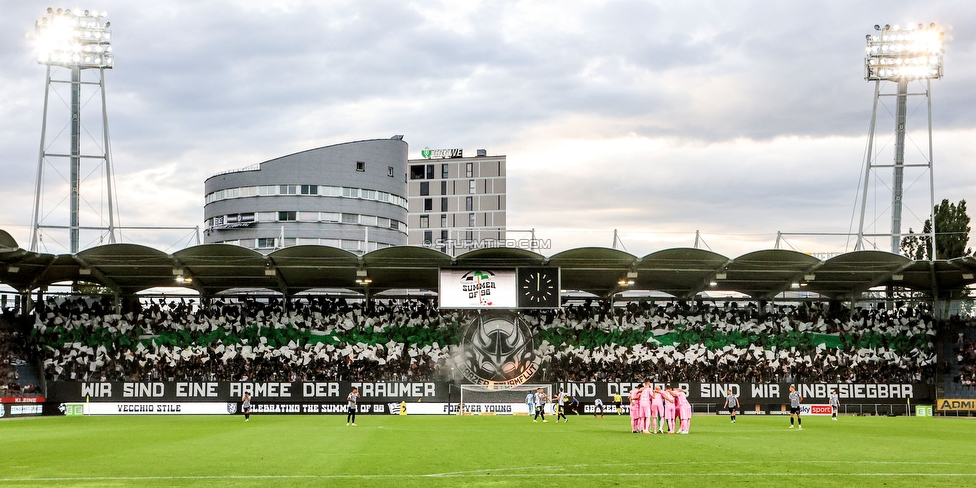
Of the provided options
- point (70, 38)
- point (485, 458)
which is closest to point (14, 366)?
point (70, 38)

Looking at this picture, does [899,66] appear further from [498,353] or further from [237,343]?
[237,343]

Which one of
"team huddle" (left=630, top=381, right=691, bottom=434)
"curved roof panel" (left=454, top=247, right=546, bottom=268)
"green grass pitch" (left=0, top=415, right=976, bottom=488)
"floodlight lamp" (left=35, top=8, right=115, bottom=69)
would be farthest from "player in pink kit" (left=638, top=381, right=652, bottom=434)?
"floodlight lamp" (left=35, top=8, right=115, bottom=69)

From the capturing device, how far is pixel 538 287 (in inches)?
1987

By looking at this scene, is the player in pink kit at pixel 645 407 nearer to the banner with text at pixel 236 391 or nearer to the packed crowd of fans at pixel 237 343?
the banner with text at pixel 236 391

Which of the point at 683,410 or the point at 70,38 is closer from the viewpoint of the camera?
the point at 683,410

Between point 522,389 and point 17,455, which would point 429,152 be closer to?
point 522,389

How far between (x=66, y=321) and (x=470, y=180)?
81.2 meters

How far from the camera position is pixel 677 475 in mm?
16703

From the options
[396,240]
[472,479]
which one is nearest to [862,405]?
[472,479]

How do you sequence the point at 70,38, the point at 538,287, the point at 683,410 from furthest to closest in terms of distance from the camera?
the point at 70,38 → the point at 538,287 → the point at 683,410

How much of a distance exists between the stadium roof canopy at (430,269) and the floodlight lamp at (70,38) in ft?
38.1

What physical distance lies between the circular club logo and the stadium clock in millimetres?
2648

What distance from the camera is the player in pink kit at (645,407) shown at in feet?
95.1

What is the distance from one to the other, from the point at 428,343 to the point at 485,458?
33.9 meters
